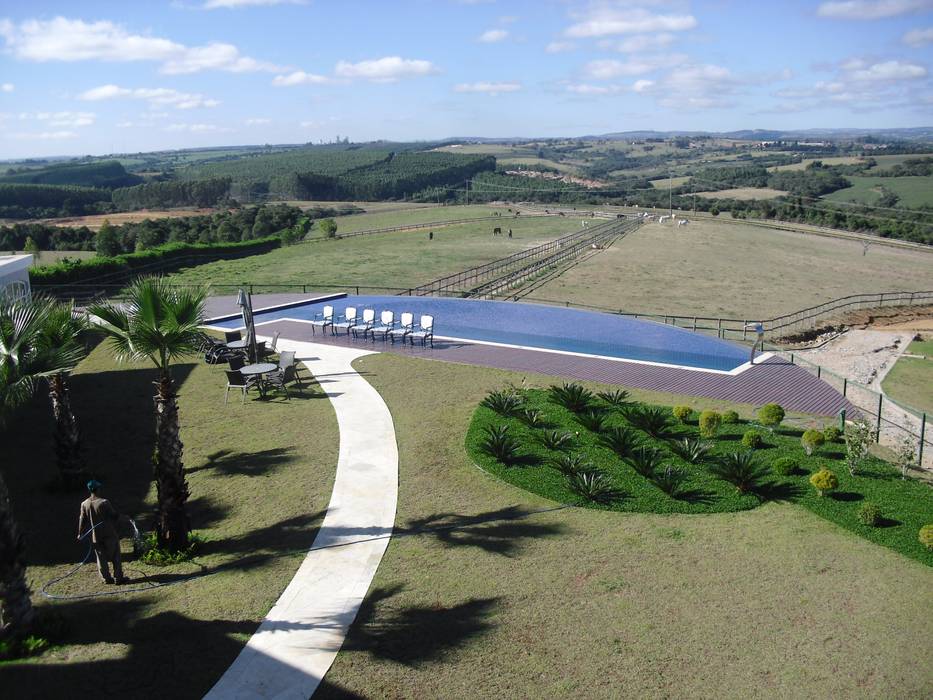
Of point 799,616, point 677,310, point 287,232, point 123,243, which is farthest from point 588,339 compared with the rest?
point 123,243

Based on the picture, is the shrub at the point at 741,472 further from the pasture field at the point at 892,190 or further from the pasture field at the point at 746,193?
the pasture field at the point at 746,193

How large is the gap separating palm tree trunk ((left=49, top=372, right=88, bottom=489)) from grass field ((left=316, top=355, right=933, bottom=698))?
5636 mm

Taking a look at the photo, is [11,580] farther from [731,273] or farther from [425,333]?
[731,273]

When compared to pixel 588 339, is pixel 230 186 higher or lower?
higher

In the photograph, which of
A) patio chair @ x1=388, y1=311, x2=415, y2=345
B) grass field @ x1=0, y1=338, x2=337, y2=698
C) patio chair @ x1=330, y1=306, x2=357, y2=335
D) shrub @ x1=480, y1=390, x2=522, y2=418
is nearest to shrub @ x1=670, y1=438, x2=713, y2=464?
shrub @ x1=480, y1=390, x2=522, y2=418

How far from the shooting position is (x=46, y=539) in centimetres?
994

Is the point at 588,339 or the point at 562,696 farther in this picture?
the point at 588,339

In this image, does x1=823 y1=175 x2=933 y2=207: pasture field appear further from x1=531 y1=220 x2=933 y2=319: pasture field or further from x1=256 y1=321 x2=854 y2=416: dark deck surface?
x1=256 y1=321 x2=854 y2=416: dark deck surface

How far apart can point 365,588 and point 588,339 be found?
1629 centimetres

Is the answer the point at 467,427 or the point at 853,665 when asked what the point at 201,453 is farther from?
the point at 853,665

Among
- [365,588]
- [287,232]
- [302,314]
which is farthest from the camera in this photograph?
[287,232]

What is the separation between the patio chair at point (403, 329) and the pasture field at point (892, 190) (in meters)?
105

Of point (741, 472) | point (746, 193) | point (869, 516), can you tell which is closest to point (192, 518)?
point (741, 472)

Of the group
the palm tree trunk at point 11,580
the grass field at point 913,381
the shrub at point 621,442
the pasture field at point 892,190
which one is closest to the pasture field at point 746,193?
the pasture field at point 892,190
